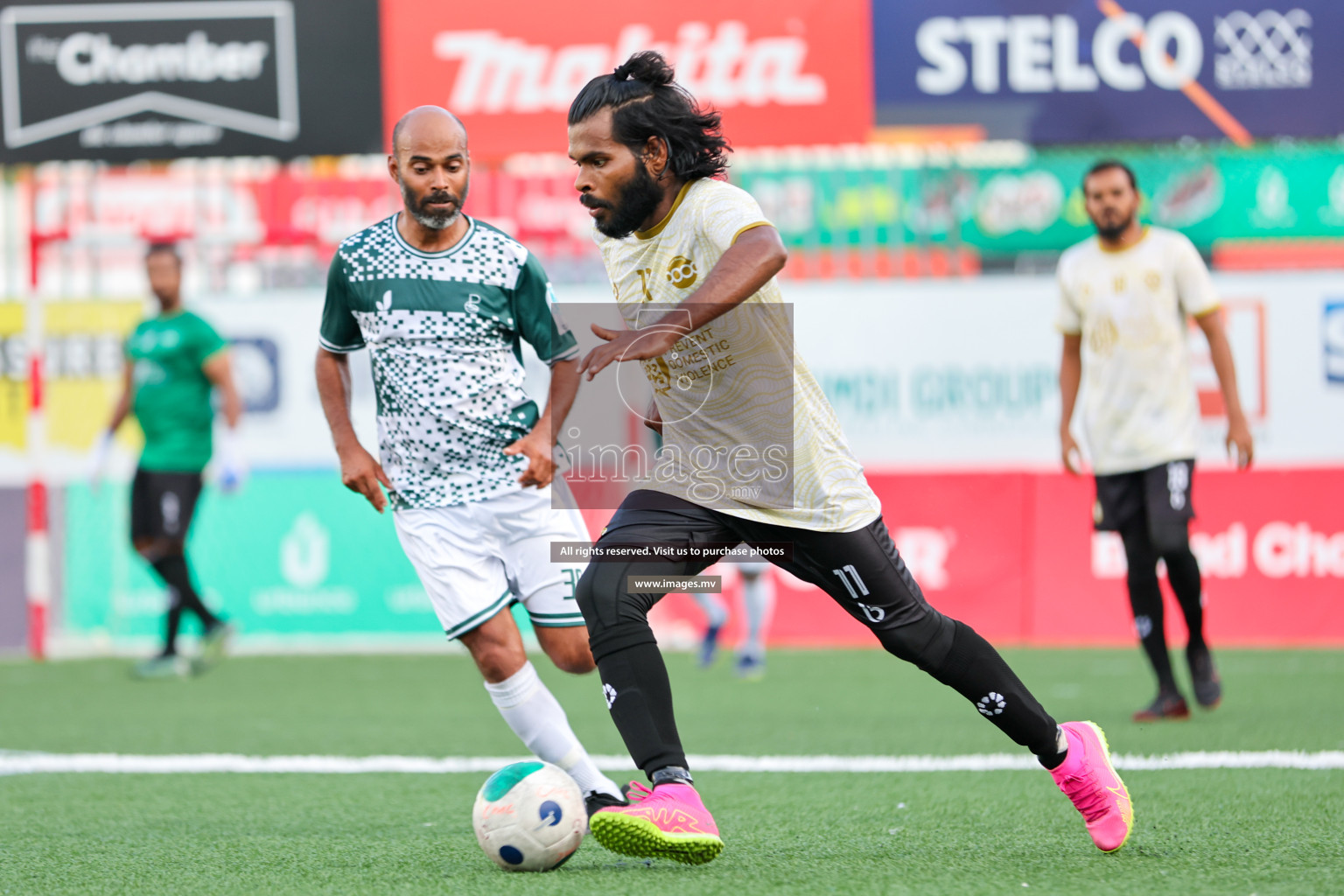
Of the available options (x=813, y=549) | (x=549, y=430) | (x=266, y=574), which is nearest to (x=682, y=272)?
(x=813, y=549)

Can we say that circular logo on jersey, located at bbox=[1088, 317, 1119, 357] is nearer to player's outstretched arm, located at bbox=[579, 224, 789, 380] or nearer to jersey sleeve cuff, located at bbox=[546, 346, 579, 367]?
jersey sleeve cuff, located at bbox=[546, 346, 579, 367]

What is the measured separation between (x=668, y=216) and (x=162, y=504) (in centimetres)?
640

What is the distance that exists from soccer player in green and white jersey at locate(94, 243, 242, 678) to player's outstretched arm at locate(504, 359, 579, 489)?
5.37 meters

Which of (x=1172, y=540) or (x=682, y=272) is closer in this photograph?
(x=682, y=272)

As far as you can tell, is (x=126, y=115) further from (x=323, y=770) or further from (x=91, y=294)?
(x=323, y=770)

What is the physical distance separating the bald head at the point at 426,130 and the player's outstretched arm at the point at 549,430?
68cm

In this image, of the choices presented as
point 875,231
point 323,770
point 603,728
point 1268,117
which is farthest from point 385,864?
point 1268,117

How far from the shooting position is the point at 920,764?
5715mm

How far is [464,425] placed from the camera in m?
4.56

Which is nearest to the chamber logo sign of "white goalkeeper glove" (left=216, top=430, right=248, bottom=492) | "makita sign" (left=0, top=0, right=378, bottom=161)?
"makita sign" (left=0, top=0, right=378, bottom=161)

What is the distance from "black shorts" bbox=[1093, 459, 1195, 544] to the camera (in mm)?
6805

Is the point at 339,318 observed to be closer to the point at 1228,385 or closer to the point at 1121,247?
the point at 1121,247

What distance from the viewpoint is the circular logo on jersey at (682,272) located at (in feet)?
12.6

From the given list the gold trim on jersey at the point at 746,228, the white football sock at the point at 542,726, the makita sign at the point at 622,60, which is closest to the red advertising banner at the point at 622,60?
the makita sign at the point at 622,60
